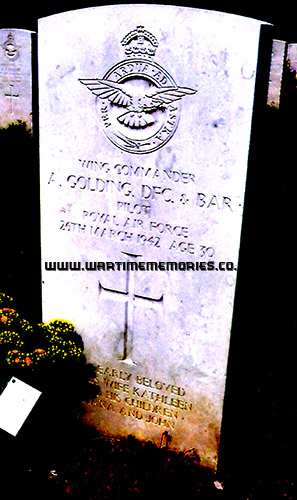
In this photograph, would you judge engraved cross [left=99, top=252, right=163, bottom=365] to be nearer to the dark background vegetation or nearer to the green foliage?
the green foliage

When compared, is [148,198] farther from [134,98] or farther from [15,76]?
[15,76]

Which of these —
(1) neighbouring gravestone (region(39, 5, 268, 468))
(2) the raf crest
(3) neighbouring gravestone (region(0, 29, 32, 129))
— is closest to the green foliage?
(1) neighbouring gravestone (region(39, 5, 268, 468))

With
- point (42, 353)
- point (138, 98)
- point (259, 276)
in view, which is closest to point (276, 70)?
point (259, 276)

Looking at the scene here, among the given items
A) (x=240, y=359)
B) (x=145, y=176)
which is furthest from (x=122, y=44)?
(x=240, y=359)

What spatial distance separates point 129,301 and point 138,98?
1145 mm

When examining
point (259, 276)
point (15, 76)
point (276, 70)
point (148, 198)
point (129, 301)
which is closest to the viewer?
point (148, 198)

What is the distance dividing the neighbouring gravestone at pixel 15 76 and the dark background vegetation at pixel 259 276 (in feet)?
0.69

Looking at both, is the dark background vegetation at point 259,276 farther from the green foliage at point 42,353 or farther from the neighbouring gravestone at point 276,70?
the green foliage at point 42,353

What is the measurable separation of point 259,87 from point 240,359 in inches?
59.3

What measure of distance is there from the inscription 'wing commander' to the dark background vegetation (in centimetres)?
48

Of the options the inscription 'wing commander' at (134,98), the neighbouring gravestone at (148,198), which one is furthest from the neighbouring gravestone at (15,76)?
the inscription 'wing commander' at (134,98)

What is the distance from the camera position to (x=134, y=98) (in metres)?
2.87

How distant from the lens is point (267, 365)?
169 inches

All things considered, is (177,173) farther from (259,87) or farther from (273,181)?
(273,181)
